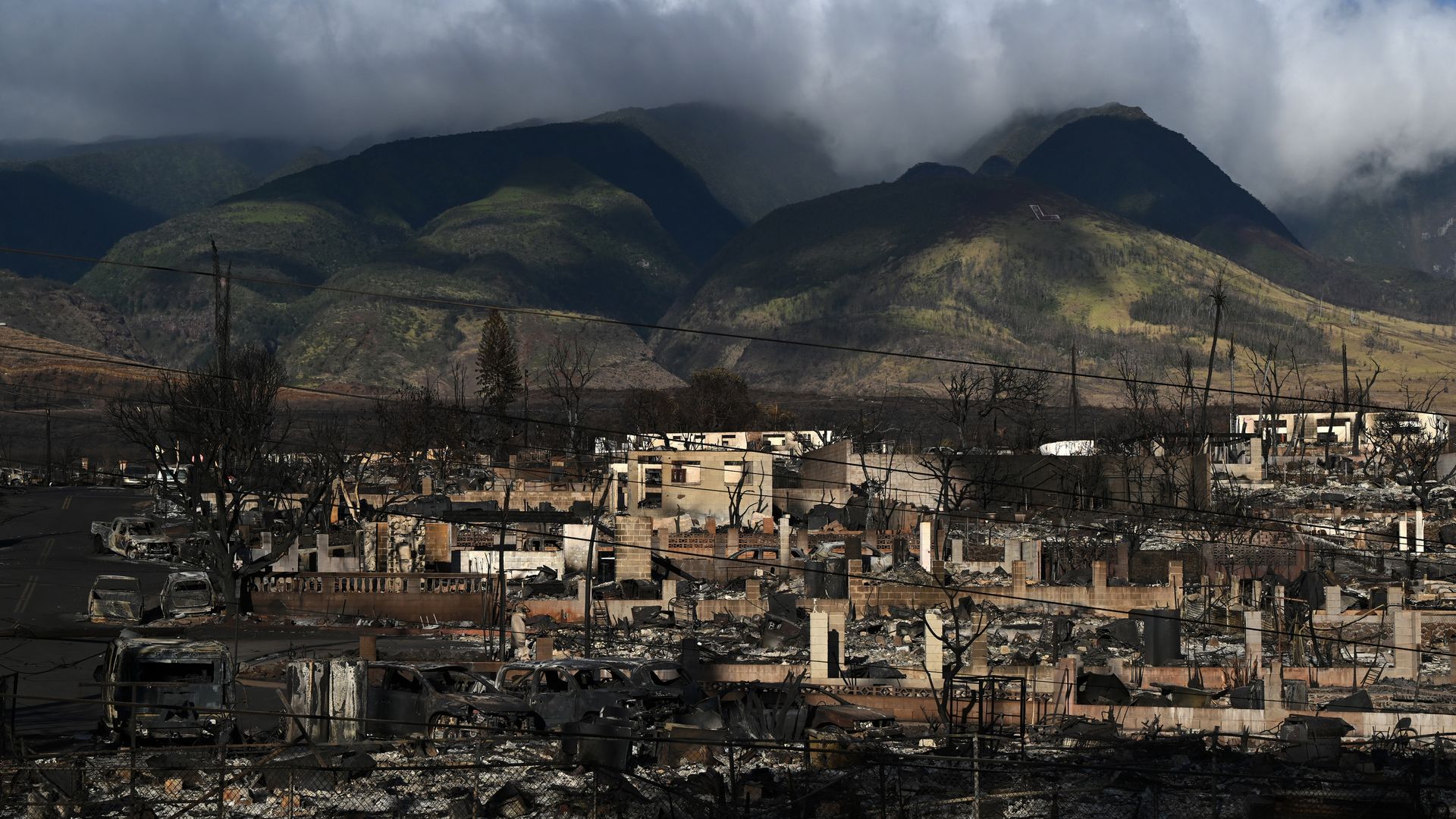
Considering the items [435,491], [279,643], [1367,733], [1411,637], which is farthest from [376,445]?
[1367,733]

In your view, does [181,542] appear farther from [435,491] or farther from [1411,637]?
[1411,637]

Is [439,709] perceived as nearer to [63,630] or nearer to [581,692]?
[581,692]

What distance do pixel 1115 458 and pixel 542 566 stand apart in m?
34.5

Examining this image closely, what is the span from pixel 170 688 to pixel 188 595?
19657 mm

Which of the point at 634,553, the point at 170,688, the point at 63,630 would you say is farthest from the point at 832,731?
the point at 634,553

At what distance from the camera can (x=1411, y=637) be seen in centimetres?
3394

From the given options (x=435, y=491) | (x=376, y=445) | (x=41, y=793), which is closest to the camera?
(x=41, y=793)

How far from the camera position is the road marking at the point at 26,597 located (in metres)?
39.8

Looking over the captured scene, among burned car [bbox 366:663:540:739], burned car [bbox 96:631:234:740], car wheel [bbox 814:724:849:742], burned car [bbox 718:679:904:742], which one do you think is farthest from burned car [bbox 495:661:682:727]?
burned car [bbox 96:631:234:740]

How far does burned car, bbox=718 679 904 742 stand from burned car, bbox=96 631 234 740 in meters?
6.59

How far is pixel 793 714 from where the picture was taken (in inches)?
898

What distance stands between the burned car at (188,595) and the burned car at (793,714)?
19112mm

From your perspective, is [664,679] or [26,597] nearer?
[664,679]

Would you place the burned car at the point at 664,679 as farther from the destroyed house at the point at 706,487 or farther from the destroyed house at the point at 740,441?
the destroyed house at the point at 740,441
